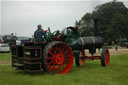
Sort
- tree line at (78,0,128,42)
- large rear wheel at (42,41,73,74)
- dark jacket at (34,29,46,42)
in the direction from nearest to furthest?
1. large rear wheel at (42,41,73,74)
2. dark jacket at (34,29,46,42)
3. tree line at (78,0,128,42)

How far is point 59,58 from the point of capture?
753 cm

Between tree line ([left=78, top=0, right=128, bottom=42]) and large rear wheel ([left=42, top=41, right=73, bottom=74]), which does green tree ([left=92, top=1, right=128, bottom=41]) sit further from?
large rear wheel ([left=42, top=41, right=73, bottom=74])

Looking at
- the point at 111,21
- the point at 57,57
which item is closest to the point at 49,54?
the point at 57,57

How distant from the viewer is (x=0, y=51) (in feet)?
74.1

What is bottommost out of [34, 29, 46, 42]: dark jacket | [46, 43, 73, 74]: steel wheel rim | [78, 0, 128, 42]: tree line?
[46, 43, 73, 74]: steel wheel rim

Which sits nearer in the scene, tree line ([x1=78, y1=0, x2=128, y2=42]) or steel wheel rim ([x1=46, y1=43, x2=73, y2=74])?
steel wheel rim ([x1=46, y1=43, x2=73, y2=74])

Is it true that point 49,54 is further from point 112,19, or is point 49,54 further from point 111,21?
point 111,21

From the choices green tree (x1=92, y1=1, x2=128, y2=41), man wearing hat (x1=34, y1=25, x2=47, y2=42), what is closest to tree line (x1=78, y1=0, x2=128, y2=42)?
green tree (x1=92, y1=1, x2=128, y2=41)

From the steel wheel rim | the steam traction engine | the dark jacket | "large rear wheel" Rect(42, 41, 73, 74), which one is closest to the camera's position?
the steam traction engine

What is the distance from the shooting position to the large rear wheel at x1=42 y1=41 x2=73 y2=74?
7.06 meters

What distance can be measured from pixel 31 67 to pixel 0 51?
17.0 m

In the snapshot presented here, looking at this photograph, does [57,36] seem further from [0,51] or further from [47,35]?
[0,51]

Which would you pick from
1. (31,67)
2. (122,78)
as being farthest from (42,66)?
(122,78)

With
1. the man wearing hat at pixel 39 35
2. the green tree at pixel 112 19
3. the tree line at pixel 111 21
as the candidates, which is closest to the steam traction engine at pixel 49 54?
the man wearing hat at pixel 39 35
